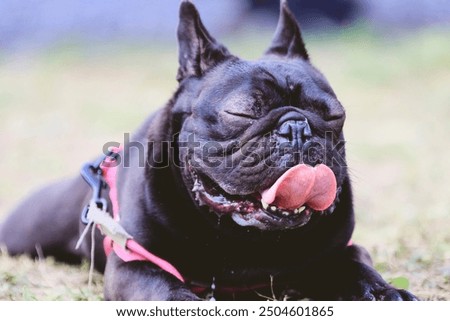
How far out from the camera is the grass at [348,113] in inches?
149

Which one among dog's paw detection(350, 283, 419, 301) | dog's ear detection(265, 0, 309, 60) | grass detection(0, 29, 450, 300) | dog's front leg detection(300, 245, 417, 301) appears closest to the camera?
dog's paw detection(350, 283, 419, 301)

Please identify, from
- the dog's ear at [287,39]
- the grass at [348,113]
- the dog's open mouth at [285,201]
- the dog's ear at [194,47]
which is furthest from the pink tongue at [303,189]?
the grass at [348,113]

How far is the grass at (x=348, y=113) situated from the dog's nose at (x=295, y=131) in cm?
107

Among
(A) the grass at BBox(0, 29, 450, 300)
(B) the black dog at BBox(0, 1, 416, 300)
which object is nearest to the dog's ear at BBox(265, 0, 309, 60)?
(B) the black dog at BBox(0, 1, 416, 300)

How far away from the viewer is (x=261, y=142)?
221 centimetres

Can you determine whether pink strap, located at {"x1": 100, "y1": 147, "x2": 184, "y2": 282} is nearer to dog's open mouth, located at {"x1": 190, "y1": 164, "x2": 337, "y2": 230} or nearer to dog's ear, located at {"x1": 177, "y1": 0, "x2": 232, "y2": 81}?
dog's open mouth, located at {"x1": 190, "y1": 164, "x2": 337, "y2": 230}

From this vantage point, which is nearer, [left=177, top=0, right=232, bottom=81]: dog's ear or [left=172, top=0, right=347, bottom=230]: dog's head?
[left=172, top=0, right=347, bottom=230]: dog's head

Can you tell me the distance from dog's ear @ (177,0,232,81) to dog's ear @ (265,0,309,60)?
0.96 feet

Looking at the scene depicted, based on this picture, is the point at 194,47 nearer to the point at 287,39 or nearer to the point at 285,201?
the point at 287,39

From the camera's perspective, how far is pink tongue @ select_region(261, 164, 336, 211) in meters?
2.09

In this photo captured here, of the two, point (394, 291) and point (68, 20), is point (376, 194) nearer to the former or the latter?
point (394, 291)

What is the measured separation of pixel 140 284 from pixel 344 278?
67 cm
